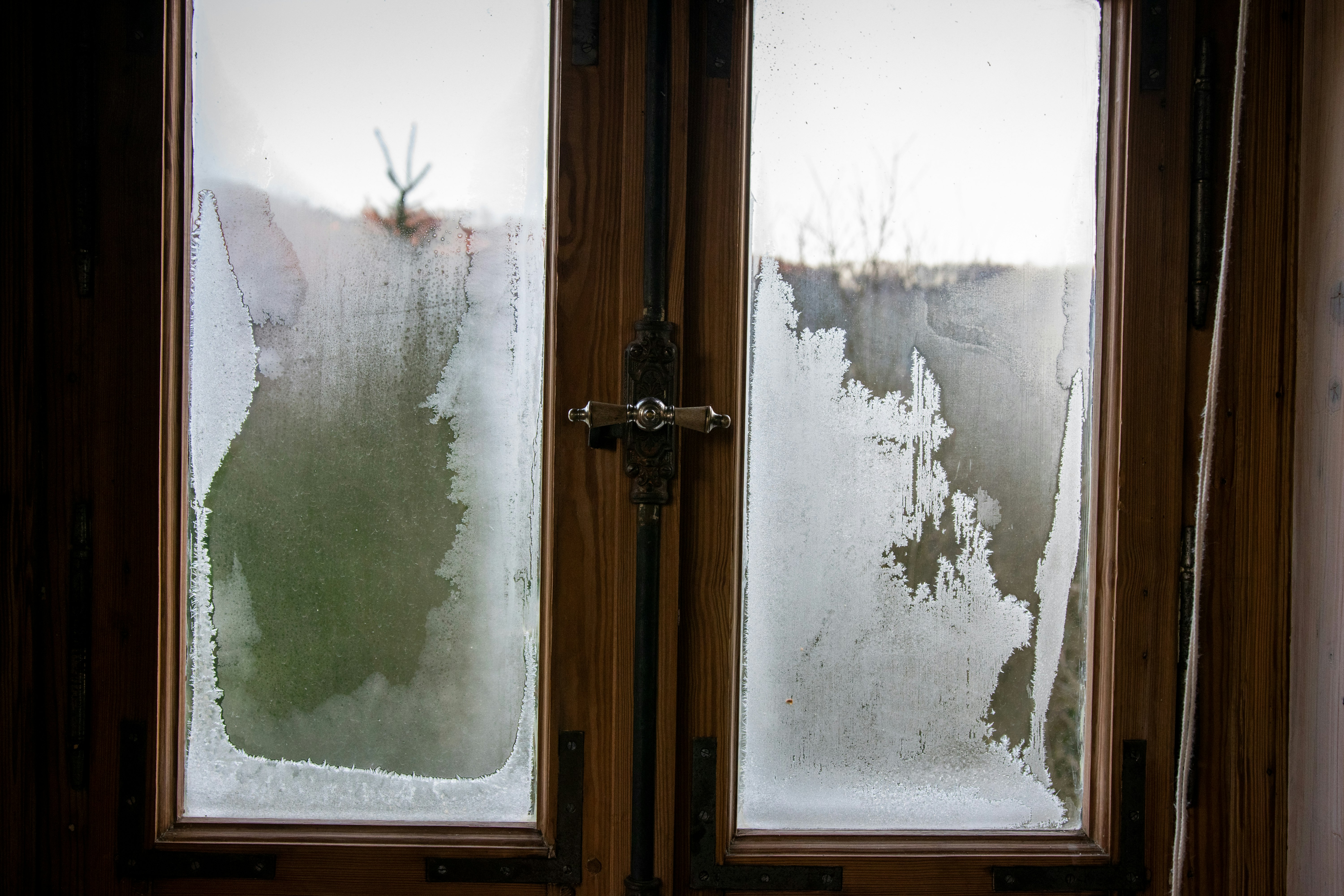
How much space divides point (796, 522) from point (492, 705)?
1.32 feet

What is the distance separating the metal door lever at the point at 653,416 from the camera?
0.86 metres

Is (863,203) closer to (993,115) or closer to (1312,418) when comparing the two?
(993,115)

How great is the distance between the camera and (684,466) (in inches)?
36.0

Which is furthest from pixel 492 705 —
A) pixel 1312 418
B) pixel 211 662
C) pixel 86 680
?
pixel 1312 418

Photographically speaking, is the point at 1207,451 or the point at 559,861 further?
the point at 559,861

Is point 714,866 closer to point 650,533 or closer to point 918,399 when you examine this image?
point 650,533

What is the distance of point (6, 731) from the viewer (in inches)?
35.4

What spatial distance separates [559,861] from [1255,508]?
0.85m

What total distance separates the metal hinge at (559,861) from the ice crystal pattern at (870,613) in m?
0.19

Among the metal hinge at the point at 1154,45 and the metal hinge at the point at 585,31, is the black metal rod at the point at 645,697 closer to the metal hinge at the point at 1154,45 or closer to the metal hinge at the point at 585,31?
the metal hinge at the point at 585,31

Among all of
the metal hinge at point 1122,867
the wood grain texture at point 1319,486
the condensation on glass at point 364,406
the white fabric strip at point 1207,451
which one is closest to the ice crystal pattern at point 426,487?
the condensation on glass at point 364,406

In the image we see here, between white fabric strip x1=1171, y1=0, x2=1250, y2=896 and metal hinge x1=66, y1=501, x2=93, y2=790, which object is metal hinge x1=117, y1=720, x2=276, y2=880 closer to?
metal hinge x1=66, y1=501, x2=93, y2=790

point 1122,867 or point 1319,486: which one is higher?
point 1319,486

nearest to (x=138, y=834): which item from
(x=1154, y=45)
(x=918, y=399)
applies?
(x=918, y=399)
